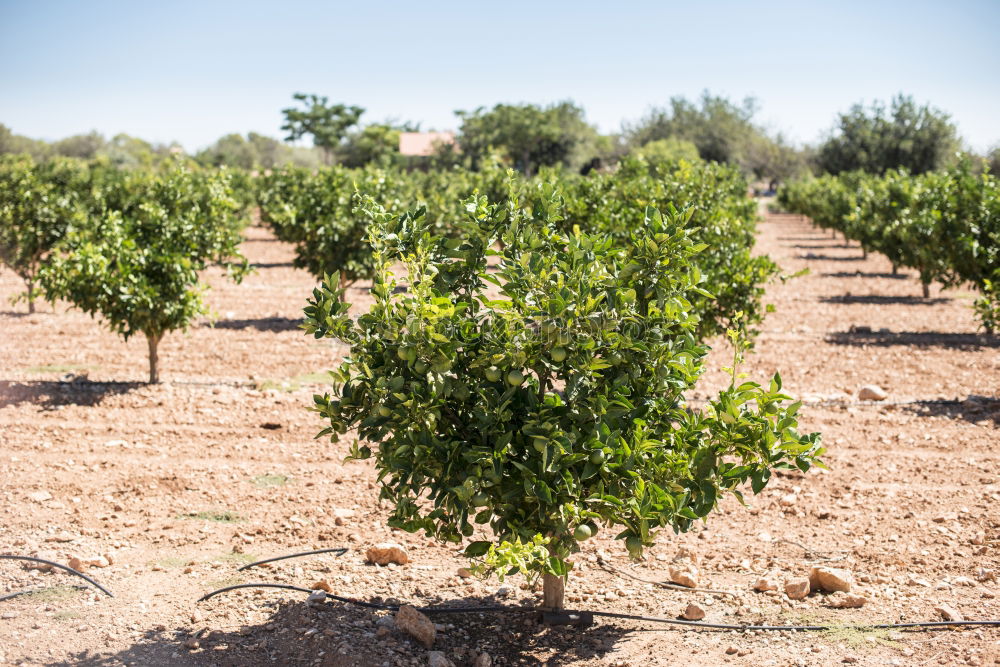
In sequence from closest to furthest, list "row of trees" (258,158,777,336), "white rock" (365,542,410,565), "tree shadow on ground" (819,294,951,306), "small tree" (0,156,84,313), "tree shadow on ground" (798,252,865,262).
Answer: "white rock" (365,542,410,565), "row of trees" (258,158,777,336), "small tree" (0,156,84,313), "tree shadow on ground" (819,294,951,306), "tree shadow on ground" (798,252,865,262)

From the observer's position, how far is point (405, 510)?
4.09 meters

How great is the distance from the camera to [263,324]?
14961mm

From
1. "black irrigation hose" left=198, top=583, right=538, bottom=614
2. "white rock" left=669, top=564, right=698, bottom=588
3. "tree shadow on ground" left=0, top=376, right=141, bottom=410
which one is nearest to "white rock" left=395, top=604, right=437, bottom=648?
"black irrigation hose" left=198, top=583, right=538, bottom=614

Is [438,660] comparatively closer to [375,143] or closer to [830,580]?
[830,580]

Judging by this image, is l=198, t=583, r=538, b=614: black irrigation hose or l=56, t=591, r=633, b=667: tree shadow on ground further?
l=198, t=583, r=538, b=614: black irrigation hose

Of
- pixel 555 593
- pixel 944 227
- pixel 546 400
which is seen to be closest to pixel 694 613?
pixel 555 593

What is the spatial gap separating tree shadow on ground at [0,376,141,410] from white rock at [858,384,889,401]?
850 cm

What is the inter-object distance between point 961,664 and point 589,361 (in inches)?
97.9

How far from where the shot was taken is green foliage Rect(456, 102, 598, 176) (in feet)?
193

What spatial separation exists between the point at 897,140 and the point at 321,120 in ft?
133

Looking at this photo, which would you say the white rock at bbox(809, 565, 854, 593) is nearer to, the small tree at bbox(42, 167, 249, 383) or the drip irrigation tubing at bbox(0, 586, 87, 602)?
the drip irrigation tubing at bbox(0, 586, 87, 602)

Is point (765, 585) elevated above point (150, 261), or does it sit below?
below

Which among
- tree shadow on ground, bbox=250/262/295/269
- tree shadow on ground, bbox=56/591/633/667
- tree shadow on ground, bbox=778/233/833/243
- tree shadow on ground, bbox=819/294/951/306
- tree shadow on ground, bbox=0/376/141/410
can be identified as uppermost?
tree shadow on ground, bbox=778/233/833/243

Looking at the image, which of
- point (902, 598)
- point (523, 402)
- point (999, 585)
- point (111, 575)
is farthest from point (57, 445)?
point (999, 585)
